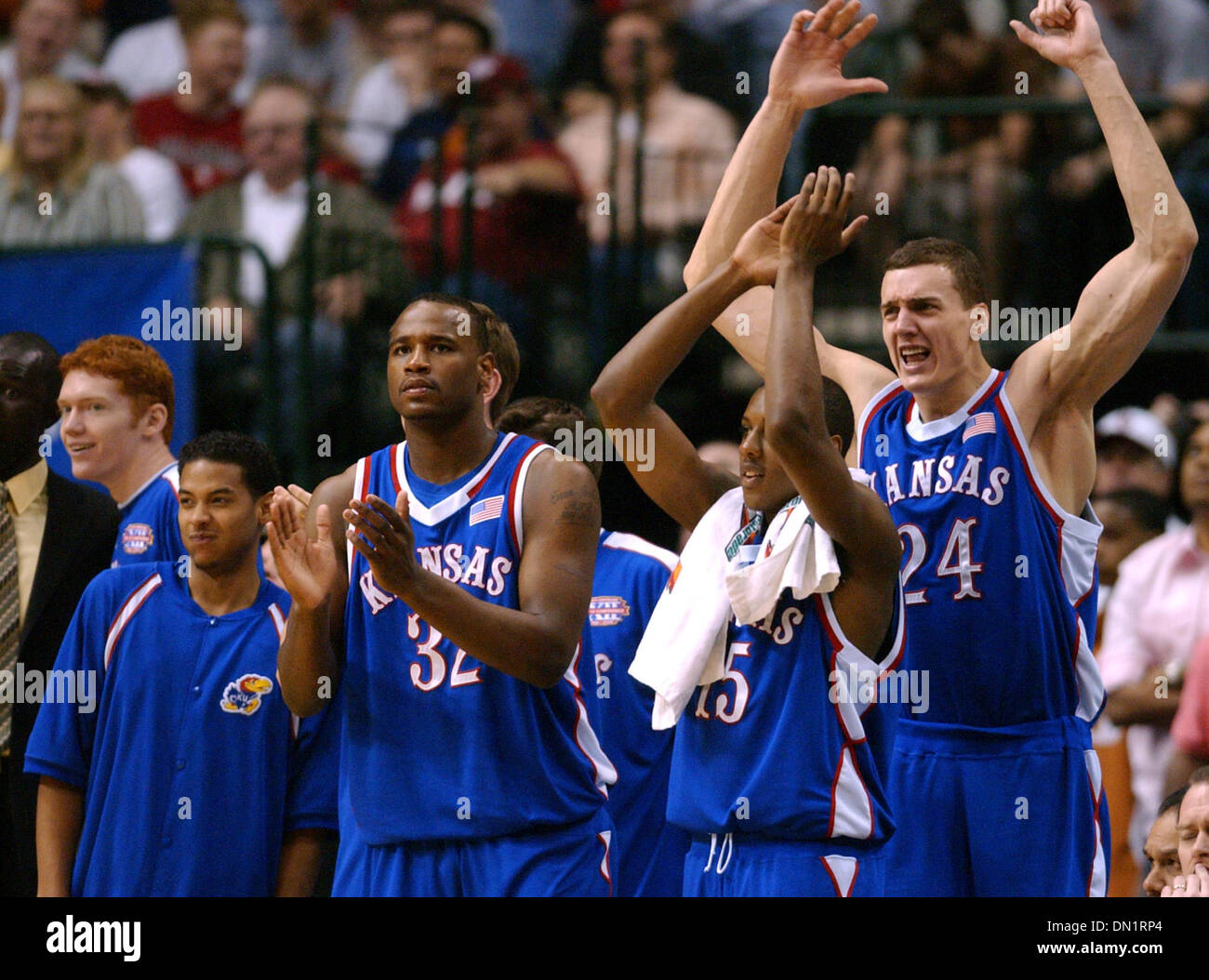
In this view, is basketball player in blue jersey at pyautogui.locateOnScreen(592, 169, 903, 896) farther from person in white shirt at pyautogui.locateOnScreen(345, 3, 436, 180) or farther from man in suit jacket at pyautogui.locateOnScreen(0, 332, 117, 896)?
person in white shirt at pyautogui.locateOnScreen(345, 3, 436, 180)

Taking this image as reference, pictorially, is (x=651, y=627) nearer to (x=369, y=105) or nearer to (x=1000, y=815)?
(x=1000, y=815)

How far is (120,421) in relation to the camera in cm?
513

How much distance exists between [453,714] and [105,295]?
383 cm

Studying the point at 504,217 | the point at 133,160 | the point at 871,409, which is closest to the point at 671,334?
the point at 871,409

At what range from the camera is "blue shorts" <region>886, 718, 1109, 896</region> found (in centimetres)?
443

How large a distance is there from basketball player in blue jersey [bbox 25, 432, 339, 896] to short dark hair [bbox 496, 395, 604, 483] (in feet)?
3.31

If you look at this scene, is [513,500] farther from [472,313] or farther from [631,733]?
[631,733]

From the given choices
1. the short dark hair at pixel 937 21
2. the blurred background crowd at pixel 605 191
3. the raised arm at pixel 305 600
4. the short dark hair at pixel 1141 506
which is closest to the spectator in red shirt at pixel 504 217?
the blurred background crowd at pixel 605 191

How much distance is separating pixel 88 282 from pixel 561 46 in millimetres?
3570

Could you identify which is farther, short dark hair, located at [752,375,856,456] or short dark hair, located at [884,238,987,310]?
short dark hair, located at [884,238,987,310]

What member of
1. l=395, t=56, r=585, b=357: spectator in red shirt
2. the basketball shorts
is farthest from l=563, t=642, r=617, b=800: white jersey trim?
l=395, t=56, r=585, b=357: spectator in red shirt

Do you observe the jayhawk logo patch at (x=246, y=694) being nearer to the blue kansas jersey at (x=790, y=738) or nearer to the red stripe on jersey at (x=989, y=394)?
the blue kansas jersey at (x=790, y=738)

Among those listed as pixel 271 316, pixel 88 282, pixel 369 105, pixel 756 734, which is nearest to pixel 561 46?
pixel 369 105
